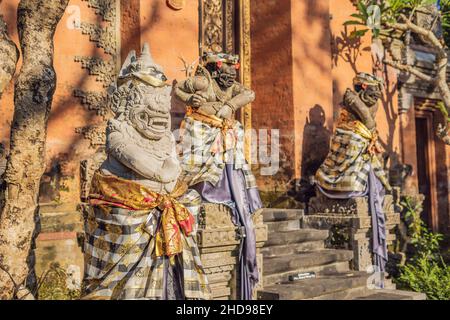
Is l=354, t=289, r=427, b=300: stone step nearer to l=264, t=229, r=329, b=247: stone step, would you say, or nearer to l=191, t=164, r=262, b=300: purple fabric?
l=264, t=229, r=329, b=247: stone step

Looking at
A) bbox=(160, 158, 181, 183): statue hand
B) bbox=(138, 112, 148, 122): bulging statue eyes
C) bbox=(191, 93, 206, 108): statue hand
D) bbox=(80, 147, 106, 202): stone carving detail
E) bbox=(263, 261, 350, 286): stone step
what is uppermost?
bbox=(191, 93, 206, 108): statue hand

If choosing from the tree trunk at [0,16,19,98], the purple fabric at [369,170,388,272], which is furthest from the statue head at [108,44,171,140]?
the purple fabric at [369,170,388,272]

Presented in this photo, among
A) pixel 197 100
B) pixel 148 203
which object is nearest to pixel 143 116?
pixel 148 203

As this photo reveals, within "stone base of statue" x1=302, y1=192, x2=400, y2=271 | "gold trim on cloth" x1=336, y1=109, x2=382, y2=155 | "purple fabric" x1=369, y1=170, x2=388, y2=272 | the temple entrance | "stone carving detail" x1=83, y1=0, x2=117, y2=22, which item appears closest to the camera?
"stone carving detail" x1=83, y1=0, x2=117, y2=22

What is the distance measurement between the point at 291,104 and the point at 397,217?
7.80ft

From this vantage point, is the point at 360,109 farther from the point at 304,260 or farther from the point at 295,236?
the point at 304,260

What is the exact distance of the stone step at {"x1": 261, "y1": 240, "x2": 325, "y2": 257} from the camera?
603 cm

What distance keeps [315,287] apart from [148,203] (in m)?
2.71

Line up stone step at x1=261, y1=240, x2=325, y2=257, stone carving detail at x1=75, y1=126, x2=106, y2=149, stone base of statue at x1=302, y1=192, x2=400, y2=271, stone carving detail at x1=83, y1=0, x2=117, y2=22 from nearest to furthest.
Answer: stone step at x1=261, y1=240, x2=325, y2=257 < stone carving detail at x1=75, y1=126, x2=106, y2=149 < stone carving detail at x1=83, y1=0, x2=117, y2=22 < stone base of statue at x1=302, y1=192, x2=400, y2=271

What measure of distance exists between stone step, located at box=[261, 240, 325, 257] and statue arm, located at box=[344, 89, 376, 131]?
1.91 meters

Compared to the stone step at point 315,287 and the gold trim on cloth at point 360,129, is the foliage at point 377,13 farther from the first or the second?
the stone step at point 315,287

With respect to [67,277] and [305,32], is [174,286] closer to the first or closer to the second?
[67,277]
